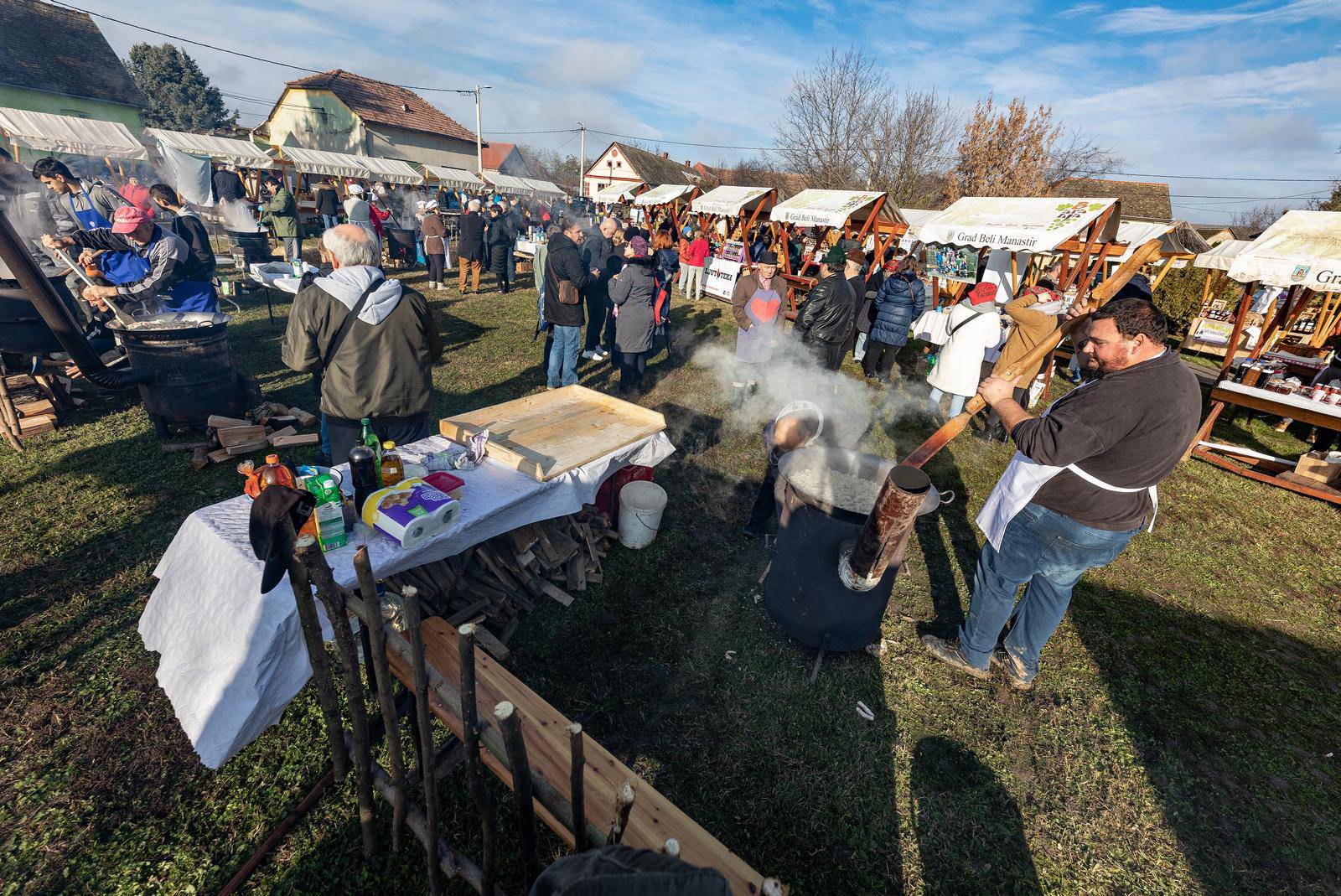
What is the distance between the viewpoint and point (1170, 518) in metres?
6.12

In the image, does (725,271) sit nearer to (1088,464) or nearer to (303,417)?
(303,417)

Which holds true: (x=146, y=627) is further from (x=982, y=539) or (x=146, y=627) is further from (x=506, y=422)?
(x=982, y=539)

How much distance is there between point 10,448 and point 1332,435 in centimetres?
1742

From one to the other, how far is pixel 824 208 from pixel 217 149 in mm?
21953

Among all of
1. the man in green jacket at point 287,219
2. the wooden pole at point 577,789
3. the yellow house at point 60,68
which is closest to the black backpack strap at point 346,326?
the wooden pole at point 577,789

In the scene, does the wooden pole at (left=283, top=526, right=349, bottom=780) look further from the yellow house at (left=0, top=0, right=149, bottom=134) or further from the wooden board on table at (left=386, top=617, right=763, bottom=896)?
the yellow house at (left=0, top=0, right=149, bottom=134)

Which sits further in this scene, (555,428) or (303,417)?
(303,417)

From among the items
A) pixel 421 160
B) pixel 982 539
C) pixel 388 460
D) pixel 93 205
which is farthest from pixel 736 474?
pixel 421 160

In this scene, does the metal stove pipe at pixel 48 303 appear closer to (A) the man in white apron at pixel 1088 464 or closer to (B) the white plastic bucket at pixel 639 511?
(B) the white plastic bucket at pixel 639 511

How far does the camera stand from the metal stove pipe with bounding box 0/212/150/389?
330 cm

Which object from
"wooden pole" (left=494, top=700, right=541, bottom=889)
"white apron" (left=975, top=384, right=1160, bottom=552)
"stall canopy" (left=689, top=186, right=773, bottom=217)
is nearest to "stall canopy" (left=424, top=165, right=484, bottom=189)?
"stall canopy" (left=689, top=186, right=773, bottom=217)

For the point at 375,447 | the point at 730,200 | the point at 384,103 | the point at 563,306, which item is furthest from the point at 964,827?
the point at 384,103

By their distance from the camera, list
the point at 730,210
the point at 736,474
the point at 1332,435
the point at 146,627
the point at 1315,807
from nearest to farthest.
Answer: the point at 146,627 → the point at 1315,807 → the point at 736,474 → the point at 1332,435 → the point at 730,210

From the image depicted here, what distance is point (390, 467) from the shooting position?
2.96 meters
